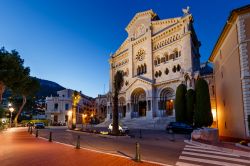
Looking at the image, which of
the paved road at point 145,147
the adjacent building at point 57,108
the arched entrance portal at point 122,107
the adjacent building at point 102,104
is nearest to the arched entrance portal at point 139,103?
the arched entrance portal at point 122,107

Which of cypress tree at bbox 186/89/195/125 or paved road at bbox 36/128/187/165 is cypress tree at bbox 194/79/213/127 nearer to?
cypress tree at bbox 186/89/195/125

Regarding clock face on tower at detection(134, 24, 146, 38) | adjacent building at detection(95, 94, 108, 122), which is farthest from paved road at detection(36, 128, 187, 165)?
adjacent building at detection(95, 94, 108, 122)

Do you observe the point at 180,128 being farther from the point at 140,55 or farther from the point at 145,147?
the point at 140,55

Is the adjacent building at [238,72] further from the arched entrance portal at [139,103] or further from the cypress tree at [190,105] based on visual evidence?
the arched entrance portal at [139,103]

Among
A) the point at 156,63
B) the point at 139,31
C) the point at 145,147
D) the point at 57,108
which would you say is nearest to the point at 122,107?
the point at 156,63

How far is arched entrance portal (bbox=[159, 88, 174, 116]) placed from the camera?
1612 inches

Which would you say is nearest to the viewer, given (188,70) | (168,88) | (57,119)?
(188,70)

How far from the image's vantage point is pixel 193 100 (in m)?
A: 30.8

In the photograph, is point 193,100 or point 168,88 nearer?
point 193,100

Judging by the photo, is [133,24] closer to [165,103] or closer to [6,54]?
[165,103]

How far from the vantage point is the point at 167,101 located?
4162 centimetres

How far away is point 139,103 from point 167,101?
24.0 ft

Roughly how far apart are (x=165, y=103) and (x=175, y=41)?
12.0 m

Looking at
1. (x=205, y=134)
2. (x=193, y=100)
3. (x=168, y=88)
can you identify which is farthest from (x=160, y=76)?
(x=205, y=134)
